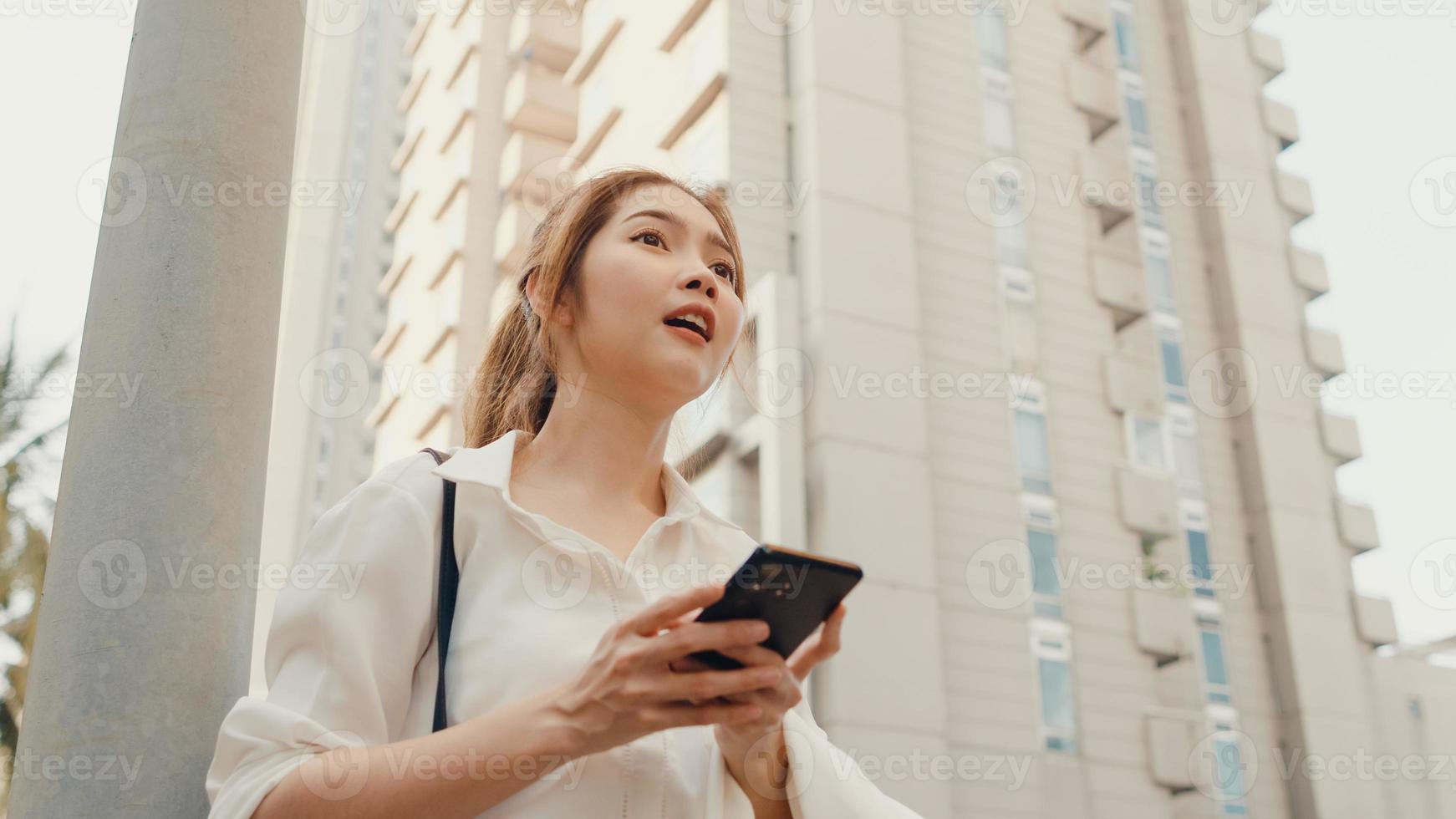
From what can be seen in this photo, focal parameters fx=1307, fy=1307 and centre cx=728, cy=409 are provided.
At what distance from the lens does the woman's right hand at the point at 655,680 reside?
154 centimetres

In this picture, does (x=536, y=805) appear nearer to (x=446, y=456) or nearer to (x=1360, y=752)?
(x=446, y=456)

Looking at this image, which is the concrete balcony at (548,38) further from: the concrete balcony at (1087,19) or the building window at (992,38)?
the concrete balcony at (1087,19)

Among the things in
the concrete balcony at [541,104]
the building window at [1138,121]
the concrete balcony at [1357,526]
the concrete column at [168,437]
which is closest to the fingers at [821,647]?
the concrete column at [168,437]

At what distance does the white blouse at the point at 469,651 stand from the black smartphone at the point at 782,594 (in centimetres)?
33

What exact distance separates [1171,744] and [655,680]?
15641 mm

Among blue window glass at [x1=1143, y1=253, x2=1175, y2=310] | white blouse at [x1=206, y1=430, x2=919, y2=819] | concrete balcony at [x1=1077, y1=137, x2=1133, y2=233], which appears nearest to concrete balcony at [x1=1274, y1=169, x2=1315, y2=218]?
blue window glass at [x1=1143, y1=253, x2=1175, y2=310]

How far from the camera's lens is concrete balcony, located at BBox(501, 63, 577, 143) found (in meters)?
24.7

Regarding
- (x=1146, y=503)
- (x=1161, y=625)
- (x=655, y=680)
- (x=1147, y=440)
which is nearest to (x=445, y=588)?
(x=655, y=680)

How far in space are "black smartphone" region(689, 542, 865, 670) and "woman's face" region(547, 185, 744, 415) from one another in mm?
634

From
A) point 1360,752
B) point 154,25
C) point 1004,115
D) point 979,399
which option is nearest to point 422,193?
point 1004,115

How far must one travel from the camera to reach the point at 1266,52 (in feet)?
69.6

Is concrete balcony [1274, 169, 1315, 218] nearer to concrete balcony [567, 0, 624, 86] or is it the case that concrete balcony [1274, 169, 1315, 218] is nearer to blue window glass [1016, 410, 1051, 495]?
blue window glass [1016, 410, 1051, 495]

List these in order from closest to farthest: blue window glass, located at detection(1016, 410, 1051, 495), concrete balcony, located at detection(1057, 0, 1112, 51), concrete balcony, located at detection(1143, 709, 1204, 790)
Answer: concrete balcony, located at detection(1143, 709, 1204, 790) → blue window glass, located at detection(1016, 410, 1051, 495) → concrete balcony, located at detection(1057, 0, 1112, 51)

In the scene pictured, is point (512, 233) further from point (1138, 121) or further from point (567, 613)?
point (567, 613)
